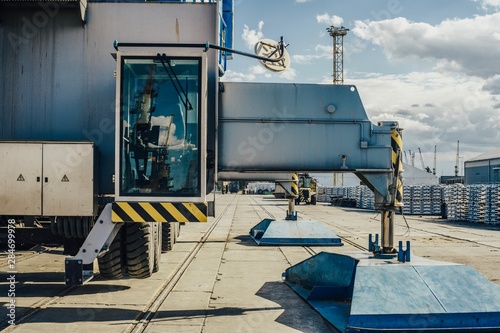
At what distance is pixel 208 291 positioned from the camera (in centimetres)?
796

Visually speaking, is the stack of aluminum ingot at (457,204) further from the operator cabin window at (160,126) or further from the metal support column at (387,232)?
the operator cabin window at (160,126)

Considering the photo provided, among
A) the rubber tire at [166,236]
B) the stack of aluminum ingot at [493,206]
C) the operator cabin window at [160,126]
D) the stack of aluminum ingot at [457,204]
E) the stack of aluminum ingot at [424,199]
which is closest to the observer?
the operator cabin window at [160,126]

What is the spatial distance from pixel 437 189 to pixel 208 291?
25404 millimetres

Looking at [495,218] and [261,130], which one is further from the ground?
[261,130]

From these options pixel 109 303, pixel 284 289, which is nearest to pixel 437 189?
pixel 284 289

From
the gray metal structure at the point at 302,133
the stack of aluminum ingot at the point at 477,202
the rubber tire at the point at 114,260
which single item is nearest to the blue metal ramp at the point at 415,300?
the gray metal structure at the point at 302,133

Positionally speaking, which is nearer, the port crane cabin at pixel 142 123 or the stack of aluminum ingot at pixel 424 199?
the port crane cabin at pixel 142 123

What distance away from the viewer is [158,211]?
6145 millimetres

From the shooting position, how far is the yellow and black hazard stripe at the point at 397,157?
22.8 ft

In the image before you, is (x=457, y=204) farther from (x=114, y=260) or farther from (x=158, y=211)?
(x=158, y=211)

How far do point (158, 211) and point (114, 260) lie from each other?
8.27ft

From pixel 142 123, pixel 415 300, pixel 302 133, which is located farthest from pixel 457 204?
pixel 142 123

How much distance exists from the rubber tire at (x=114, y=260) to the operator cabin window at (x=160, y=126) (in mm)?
2153

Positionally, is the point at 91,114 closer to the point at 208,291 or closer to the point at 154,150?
the point at 154,150
